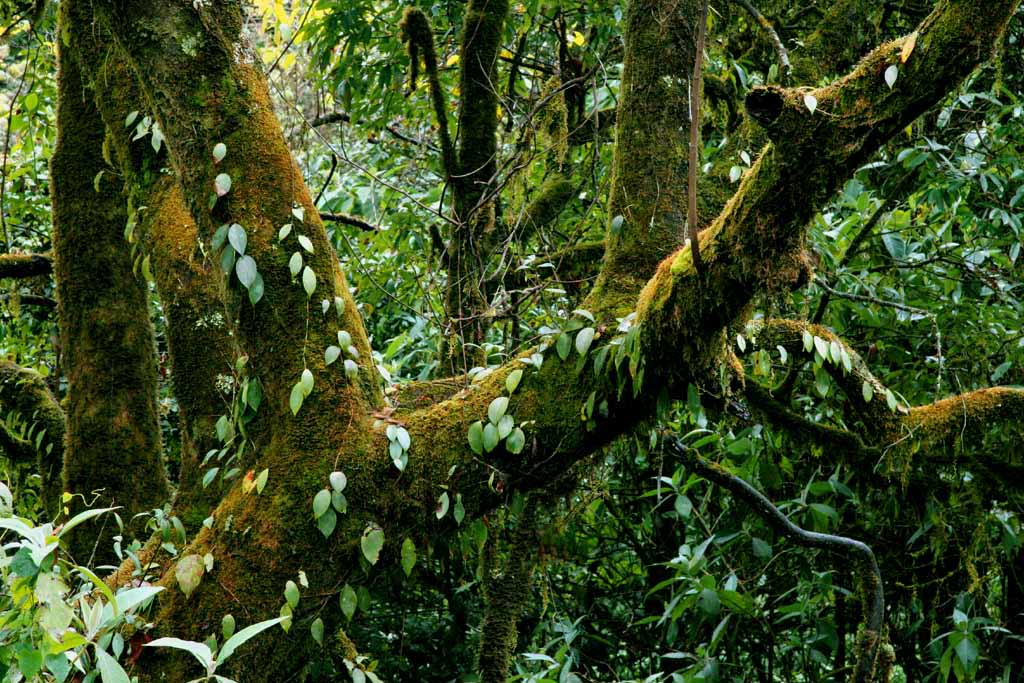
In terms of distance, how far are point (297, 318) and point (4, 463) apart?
2.85 metres

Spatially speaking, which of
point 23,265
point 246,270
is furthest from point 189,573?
point 23,265

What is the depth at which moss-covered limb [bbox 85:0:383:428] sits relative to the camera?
7.24 feet

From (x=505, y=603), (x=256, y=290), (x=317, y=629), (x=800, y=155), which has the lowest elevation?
(x=505, y=603)

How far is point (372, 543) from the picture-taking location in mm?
2098

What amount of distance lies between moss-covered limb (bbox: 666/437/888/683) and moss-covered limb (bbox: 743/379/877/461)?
9.4 inches

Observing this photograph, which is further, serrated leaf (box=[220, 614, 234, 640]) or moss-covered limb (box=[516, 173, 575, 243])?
moss-covered limb (box=[516, 173, 575, 243])

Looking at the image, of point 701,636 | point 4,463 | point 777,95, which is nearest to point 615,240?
point 777,95

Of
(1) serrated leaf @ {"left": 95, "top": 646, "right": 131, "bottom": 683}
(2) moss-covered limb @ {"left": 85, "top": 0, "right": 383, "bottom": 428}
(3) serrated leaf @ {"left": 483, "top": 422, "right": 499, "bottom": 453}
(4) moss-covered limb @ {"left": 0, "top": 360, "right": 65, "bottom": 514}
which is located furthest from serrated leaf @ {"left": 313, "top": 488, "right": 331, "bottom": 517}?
(4) moss-covered limb @ {"left": 0, "top": 360, "right": 65, "bottom": 514}

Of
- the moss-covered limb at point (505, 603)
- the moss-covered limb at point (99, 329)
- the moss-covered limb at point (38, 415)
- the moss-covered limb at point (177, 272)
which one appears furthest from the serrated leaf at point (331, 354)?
the moss-covered limb at point (38, 415)

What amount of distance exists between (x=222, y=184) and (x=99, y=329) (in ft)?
4.58

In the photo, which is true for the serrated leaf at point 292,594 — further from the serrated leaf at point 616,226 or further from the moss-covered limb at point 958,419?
the moss-covered limb at point 958,419

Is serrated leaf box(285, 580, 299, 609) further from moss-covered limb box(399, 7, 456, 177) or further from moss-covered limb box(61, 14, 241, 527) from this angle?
moss-covered limb box(399, 7, 456, 177)

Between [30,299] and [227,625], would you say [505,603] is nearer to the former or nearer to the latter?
[227,625]

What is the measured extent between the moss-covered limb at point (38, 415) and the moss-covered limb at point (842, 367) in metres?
2.69
